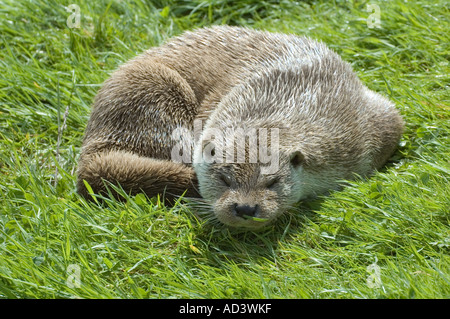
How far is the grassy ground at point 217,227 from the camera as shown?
10.4ft

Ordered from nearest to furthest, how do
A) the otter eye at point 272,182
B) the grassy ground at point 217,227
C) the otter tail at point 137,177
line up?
the grassy ground at point 217,227 < the otter eye at point 272,182 < the otter tail at point 137,177

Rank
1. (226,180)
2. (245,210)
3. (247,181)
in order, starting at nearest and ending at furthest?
(245,210)
(247,181)
(226,180)

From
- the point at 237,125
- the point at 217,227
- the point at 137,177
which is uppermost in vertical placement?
the point at 237,125

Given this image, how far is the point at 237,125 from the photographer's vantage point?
12.8ft

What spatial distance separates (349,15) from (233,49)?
4.20ft

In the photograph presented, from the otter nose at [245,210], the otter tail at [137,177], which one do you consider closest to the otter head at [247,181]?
the otter nose at [245,210]

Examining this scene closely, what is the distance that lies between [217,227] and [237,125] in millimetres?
571

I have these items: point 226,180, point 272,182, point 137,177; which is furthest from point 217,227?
point 137,177

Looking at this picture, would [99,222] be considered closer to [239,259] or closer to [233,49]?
[239,259]

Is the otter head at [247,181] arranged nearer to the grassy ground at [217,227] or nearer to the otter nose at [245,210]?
the otter nose at [245,210]

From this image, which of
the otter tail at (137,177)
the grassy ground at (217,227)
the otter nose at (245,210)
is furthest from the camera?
the otter tail at (137,177)

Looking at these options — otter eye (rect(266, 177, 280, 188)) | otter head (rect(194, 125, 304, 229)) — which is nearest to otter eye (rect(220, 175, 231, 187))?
otter head (rect(194, 125, 304, 229))

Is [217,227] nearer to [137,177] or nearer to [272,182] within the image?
[272,182]

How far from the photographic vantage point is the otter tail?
3828 mm
